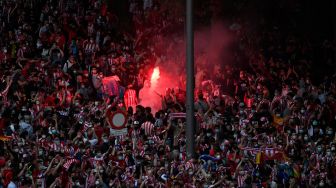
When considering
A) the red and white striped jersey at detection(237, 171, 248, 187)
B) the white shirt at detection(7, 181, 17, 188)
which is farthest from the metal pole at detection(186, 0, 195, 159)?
the white shirt at detection(7, 181, 17, 188)

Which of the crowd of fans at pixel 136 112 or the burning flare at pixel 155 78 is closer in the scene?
the crowd of fans at pixel 136 112

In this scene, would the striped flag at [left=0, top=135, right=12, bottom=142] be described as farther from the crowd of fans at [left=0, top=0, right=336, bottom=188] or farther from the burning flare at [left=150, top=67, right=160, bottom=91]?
the burning flare at [left=150, top=67, right=160, bottom=91]

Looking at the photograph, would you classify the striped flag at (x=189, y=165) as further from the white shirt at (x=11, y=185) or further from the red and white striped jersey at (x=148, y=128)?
the white shirt at (x=11, y=185)

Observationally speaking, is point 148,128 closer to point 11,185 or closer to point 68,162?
point 68,162

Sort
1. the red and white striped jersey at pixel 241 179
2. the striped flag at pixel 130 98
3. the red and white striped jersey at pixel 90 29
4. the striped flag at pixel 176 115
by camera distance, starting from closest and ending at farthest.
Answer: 1. the red and white striped jersey at pixel 241 179
2. the striped flag at pixel 176 115
3. the striped flag at pixel 130 98
4. the red and white striped jersey at pixel 90 29

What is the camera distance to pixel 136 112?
2956cm

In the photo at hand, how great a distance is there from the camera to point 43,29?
3303cm

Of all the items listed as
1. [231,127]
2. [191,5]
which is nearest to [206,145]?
[231,127]

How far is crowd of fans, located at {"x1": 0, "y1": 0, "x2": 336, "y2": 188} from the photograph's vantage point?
26.5 meters

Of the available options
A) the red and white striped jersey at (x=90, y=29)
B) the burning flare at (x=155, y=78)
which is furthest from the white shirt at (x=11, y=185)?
the red and white striped jersey at (x=90, y=29)

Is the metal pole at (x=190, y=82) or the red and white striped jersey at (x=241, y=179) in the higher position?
the metal pole at (x=190, y=82)

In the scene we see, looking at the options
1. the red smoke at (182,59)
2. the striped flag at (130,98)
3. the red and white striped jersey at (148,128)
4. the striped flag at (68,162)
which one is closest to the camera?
the striped flag at (68,162)

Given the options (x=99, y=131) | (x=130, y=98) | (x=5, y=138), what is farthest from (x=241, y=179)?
(x=5, y=138)

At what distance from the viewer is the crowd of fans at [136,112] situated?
26.5m
